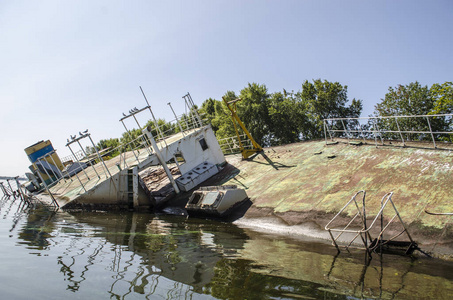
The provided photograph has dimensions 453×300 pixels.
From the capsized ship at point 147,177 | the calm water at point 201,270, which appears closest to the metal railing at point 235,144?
the capsized ship at point 147,177

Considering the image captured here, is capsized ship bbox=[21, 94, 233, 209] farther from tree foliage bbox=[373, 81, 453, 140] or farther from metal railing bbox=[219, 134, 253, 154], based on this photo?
tree foliage bbox=[373, 81, 453, 140]

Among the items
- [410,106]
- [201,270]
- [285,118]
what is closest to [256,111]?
[285,118]

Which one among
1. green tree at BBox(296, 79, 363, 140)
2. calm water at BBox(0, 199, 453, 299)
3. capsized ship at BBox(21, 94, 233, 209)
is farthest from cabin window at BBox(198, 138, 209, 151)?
green tree at BBox(296, 79, 363, 140)

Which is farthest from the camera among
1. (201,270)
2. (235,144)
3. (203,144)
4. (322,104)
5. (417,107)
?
(322,104)

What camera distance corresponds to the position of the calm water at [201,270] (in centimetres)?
560

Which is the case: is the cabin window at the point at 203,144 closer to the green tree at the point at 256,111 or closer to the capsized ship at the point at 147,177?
the capsized ship at the point at 147,177

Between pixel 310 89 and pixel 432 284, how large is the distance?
4714 cm

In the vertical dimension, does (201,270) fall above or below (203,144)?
above

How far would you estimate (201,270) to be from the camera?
701 cm

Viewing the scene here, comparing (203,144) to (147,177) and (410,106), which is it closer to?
(147,177)

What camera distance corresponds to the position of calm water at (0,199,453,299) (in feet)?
18.4

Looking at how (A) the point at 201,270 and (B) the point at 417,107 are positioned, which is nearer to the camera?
(A) the point at 201,270

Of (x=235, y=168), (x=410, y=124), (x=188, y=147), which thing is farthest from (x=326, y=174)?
(x=410, y=124)

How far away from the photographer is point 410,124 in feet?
123
